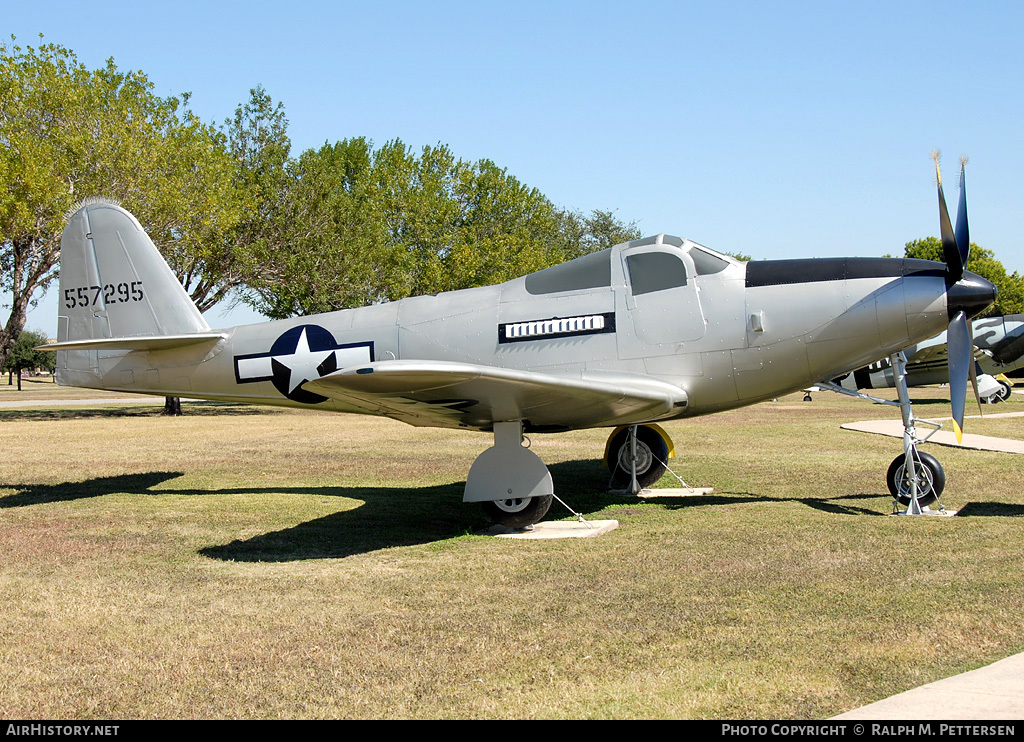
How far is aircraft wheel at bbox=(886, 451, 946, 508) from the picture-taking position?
8.70 m

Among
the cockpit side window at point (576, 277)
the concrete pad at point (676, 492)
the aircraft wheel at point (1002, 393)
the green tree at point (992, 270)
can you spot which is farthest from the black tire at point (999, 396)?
the green tree at point (992, 270)

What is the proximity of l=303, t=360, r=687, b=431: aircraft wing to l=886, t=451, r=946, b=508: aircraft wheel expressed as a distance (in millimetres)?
2444

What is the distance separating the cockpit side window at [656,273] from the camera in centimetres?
895

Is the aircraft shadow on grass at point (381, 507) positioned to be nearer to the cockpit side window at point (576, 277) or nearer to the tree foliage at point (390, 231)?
the cockpit side window at point (576, 277)

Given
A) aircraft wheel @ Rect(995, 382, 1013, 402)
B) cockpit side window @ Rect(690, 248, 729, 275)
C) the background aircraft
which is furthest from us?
aircraft wheel @ Rect(995, 382, 1013, 402)

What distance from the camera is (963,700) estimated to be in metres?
3.63

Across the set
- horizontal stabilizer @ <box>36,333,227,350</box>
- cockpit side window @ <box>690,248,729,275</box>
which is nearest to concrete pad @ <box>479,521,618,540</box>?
cockpit side window @ <box>690,248,729,275</box>

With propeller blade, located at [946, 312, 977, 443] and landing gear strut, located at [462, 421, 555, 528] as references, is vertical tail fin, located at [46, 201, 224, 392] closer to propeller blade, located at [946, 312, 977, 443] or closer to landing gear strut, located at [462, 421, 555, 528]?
landing gear strut, located at [462, 421, 555, 528]

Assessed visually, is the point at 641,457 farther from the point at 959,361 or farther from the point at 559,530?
the point at 959,361

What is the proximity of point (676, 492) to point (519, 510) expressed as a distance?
3.14 metres

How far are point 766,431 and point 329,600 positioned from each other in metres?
15.3

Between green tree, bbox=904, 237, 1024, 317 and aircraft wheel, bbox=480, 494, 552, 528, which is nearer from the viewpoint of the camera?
aircraft wheel, bbox=480, 494, 552, 528

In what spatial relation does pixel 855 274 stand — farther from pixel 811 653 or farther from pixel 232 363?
pixel 232 363

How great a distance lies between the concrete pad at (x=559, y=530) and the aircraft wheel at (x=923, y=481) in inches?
121
